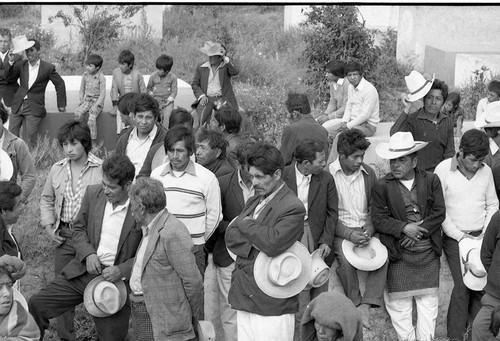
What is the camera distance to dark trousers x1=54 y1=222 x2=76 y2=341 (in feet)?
26.7

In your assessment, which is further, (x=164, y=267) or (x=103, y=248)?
(x=103, y=248)

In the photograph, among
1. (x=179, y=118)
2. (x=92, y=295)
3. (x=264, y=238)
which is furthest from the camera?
(x=179, y=118)

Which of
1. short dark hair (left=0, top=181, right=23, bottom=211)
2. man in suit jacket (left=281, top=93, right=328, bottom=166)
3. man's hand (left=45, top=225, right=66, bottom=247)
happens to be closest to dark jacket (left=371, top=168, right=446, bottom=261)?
man in suit jacket (left=281, top=93, right=328, bottom=166)

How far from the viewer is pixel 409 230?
802cm

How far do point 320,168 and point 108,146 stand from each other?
6123 millimetres

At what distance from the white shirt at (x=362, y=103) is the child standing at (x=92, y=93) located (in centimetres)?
344

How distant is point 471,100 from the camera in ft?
54.1

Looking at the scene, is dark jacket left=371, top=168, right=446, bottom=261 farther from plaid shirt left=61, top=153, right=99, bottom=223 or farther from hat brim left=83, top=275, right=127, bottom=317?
plaid shirt left=61, top=153, right=99, bottom=223

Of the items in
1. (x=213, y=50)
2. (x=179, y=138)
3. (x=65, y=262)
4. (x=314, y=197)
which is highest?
(x=179, y=138)

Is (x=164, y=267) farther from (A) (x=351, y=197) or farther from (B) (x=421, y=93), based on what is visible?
(B) (x=421, y=93)

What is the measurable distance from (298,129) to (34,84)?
464cm

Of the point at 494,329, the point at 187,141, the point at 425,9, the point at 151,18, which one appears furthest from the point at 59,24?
the point at 494,329

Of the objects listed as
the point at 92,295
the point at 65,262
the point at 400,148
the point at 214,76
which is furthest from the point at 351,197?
the point at 214,76

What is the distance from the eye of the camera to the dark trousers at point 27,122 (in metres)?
13.2
